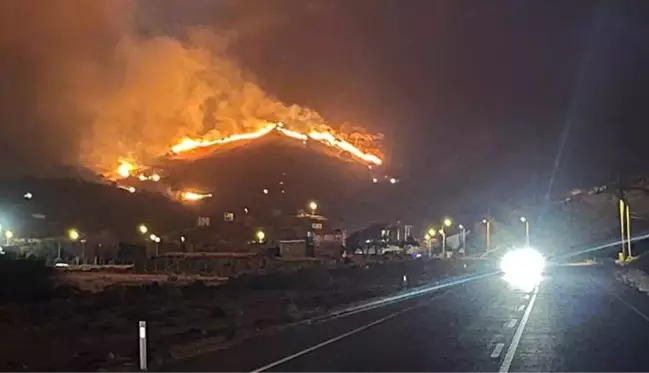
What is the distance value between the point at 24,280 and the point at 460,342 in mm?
33802

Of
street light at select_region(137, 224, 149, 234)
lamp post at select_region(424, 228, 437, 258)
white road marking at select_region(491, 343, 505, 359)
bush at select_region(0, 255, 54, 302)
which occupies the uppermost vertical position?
street light at select_region(137, 224, 149, 234)

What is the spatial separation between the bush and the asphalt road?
19.8m

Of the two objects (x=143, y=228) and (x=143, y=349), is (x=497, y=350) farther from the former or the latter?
(x=143, y=228)

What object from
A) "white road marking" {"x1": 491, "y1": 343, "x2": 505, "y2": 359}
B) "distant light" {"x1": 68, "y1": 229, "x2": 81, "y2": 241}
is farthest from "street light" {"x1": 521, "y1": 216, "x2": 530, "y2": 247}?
"white road marking" {"x1": 491, "y1": 343, "x2": 505, "y2": 359}

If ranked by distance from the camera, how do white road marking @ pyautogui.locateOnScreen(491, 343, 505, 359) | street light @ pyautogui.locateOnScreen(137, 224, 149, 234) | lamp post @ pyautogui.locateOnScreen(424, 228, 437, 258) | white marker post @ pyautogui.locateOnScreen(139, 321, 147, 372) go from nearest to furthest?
white marker post @ pyautogui.locateOnScreen(139, 321, 147, 372), white road marking @ pyautogui.locateOnScreen(491, 343, 505, 359), street light @ pyautogui.locateOnScreen(137, 224, 149, 234), lamp post @ pyautogui.locateOnScreen(424, 228, 437, 258)

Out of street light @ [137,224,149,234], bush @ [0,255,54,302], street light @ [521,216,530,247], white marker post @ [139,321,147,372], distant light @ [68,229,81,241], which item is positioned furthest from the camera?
street light @ [137,224,149,234]

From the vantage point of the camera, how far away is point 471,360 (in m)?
19.2

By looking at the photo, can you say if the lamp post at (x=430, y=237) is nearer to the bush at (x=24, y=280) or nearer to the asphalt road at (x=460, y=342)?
the bush at (x=24, y=280)

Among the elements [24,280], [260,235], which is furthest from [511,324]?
[260,235]

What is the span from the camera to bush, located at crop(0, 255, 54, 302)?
152 ft

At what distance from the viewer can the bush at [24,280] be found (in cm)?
4628

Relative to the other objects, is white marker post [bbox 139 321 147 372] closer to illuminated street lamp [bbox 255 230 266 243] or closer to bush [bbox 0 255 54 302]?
bush [bbox 0 255 54 302]

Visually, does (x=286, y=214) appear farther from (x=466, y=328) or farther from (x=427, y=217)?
(x=466, y=328)

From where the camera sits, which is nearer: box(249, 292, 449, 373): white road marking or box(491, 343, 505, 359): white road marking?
box(249, 292, 449, 373): white road marking
